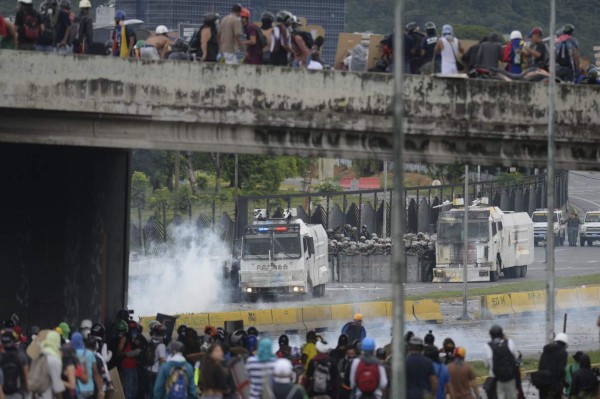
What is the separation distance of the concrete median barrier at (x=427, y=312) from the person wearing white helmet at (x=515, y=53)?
755 inches

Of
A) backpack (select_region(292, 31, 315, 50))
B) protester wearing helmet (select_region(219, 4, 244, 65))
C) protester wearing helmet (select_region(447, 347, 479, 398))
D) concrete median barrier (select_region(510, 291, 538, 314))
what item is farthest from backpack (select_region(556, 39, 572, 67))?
concrete median barrier (select_region(510, 291, 538, 314))

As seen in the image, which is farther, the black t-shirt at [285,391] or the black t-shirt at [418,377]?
the black t-shirt at [418,377]

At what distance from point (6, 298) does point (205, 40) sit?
602 centimetres

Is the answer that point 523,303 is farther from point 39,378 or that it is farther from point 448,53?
point 39,378

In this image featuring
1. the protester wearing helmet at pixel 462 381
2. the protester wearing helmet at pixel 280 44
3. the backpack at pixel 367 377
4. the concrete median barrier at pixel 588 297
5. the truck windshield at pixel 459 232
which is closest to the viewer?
the backpack at pixel 367 377

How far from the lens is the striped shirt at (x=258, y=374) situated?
51.4 feet

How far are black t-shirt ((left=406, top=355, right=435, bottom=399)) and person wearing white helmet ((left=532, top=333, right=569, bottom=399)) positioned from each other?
2.70 m

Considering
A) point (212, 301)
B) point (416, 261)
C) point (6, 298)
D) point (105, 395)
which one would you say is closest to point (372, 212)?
point (416, 261)

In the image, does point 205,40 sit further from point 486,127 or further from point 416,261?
point 416,261

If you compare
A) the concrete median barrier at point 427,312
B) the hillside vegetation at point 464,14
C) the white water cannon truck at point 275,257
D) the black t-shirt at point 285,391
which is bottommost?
the concrete median barrier at point 427,312

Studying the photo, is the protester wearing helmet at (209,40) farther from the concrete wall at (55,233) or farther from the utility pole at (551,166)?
the utility pole at (551,166)

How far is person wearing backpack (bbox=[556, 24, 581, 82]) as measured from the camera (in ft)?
76.0

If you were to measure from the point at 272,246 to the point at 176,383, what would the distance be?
30.0 meters

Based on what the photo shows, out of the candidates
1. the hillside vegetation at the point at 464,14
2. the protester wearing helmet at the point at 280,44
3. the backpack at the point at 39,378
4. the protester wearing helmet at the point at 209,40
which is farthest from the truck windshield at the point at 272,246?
the hillside vegetation at the point at 464,14
